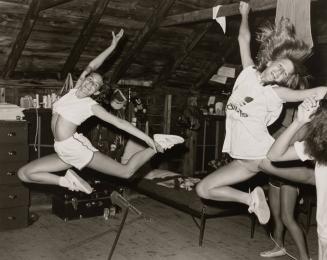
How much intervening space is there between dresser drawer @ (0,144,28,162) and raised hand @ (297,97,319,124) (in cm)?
428

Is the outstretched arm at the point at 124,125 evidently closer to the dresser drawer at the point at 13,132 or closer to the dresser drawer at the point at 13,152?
the dresser drawer at the point at 13,132

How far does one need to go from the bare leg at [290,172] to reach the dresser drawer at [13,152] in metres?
3.70

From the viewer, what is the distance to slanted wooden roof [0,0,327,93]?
5902 millimetres

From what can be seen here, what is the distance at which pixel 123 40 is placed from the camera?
695 centimetres

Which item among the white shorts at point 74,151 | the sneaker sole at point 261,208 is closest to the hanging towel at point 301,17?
the sneaker sole at point 261,208

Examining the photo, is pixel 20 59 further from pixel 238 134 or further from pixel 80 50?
pixel 238 134

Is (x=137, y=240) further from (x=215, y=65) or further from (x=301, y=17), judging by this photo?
(x=215, y=65)

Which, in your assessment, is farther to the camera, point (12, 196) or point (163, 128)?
point (163, 128)

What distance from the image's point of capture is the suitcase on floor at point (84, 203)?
6.54 meters

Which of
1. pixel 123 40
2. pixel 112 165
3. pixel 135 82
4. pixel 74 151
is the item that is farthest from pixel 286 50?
pixel 135 82

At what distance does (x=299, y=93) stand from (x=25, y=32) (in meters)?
4.09

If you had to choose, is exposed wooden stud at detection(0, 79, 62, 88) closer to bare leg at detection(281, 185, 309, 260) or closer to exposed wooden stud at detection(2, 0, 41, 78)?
exposed wooden stud at detection(2, 0, 41, 78)

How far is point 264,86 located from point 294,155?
68 cm

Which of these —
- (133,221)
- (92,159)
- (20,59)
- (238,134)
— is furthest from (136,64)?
(238,134)
